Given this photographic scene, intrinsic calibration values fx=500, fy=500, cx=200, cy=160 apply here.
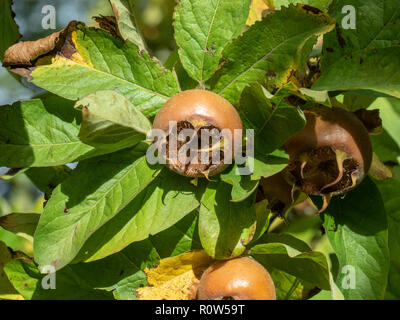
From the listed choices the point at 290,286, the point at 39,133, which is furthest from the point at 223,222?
the point at 39,133

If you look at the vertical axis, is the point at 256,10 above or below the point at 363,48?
above

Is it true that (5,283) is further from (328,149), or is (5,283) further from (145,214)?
(328,149)

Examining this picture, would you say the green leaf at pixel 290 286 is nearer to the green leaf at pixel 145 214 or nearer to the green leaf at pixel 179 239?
the green leaf at pixel 179 239

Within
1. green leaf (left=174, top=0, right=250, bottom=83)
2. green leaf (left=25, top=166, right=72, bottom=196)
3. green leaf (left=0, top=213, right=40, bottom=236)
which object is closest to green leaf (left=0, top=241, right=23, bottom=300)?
green leaf (left=0, top=213, right=40, bottom=236)

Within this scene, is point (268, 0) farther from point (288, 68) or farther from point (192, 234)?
point (192, 234)

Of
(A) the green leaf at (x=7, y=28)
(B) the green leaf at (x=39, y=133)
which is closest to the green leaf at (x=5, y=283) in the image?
(B) the green leaf at (x=39, y=133)

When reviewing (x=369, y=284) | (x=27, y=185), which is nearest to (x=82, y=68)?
(x=369, y=284)
